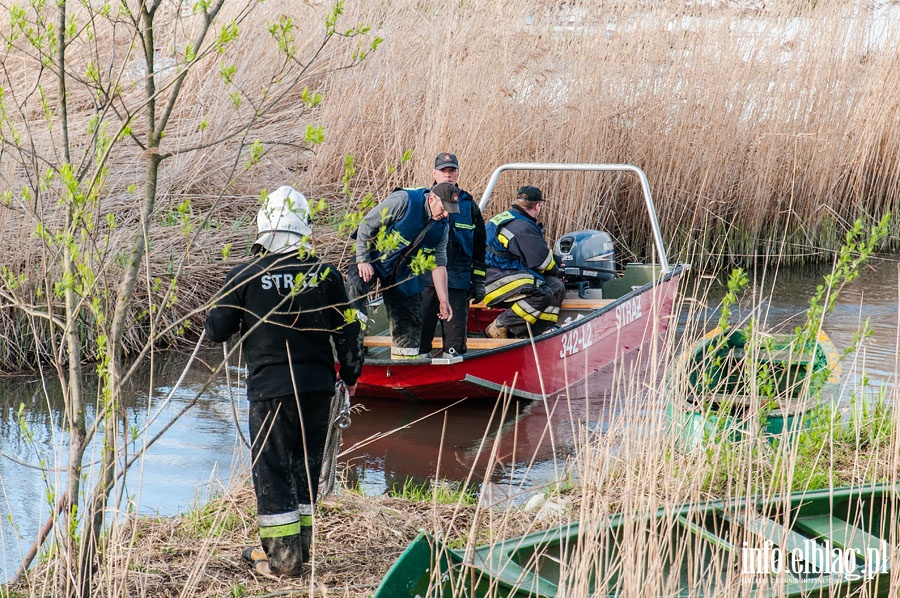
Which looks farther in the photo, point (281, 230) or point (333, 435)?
point (333, 435)

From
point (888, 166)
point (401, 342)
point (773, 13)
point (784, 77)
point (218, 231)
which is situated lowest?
point (401, 342)

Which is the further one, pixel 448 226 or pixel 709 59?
pixel 709 59

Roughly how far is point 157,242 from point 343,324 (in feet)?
19.3

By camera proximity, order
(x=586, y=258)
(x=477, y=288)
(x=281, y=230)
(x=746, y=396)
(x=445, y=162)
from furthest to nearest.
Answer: (x=586, y=258) < (x=477, y=288) < (x=445, y=162) < (x=746, y=396) < (x=281, y=230)

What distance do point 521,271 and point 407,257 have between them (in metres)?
1.40

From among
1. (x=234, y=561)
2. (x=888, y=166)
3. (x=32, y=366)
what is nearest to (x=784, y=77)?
(x=888, y=166)

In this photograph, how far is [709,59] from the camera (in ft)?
37.3

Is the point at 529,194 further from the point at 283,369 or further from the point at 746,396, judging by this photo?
the point at 283,369

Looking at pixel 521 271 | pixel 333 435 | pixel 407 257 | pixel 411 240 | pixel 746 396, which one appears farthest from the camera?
pixel 521 271

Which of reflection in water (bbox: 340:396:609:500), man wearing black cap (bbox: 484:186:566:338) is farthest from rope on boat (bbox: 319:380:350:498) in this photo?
man wearing black cap (bbox: 484:186:566:338)

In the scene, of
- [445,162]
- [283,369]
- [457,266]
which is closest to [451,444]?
[457,266]

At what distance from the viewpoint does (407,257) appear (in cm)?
711

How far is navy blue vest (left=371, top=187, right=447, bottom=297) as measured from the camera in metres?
6.97

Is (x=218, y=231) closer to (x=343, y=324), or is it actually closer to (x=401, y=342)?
(x=401, y=342)
